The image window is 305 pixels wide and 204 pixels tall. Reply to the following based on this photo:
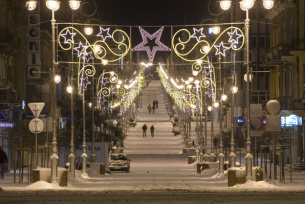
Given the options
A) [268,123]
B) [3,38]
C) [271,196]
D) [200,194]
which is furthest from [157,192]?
[3,38]

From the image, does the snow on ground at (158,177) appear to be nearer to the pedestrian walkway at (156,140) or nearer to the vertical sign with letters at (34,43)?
the pedestrian walkway at (156,140)

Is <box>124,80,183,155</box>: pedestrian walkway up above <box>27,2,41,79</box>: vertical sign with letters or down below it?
below

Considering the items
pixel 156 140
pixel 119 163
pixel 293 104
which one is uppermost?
pixel 293 104

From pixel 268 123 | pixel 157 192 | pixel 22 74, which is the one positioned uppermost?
pixel 22 74

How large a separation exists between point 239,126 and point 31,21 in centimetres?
3894

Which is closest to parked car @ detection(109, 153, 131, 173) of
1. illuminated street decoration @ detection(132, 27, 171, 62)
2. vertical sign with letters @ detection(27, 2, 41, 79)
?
vertical sign with letters @ detection(27, 2, 41, 79)

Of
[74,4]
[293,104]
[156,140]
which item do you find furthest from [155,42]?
[156,140]

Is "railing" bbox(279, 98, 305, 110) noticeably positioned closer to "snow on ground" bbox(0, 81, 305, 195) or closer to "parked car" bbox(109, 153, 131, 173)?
"snow on ground" bbox(0, 81, 305, 195)

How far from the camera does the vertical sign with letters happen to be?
61.3 metres

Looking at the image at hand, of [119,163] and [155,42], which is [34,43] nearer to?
[119,163]

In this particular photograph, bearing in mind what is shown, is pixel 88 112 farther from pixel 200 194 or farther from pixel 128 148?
pixel 200 194

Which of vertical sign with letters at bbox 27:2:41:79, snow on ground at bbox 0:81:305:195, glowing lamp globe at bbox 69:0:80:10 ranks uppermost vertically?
vertical sign with letters at bbox 27:2:41:79

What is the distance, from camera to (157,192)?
30.9m

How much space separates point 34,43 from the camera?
6272cm
